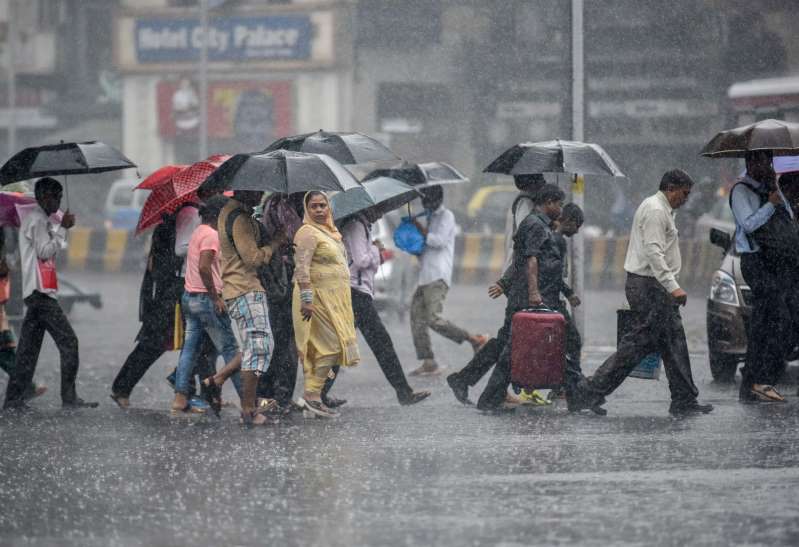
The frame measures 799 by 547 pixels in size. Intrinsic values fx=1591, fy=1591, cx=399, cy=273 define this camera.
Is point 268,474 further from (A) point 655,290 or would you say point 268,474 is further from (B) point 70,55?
(B) point 70,55

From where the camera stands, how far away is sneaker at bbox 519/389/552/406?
34.0 ft

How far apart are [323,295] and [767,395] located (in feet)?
9.55

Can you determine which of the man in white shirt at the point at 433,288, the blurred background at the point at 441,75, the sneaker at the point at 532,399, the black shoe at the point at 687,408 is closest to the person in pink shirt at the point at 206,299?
the sneaker at the point at 532,399

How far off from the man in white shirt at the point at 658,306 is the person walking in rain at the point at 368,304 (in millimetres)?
1344

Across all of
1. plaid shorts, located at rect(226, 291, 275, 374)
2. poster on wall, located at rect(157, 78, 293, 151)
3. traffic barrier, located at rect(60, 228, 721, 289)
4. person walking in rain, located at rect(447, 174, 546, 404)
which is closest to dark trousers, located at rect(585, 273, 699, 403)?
person walking in rain, located at rect(447, 174, 546, 404)

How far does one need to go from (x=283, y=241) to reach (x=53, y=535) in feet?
11.9

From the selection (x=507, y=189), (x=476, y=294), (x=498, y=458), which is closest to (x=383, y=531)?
(x=498, y=458)

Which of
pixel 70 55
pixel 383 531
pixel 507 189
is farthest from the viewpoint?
pixel 70 55

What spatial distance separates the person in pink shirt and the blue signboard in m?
30.9

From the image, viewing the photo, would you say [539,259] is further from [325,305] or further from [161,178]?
[161,178]

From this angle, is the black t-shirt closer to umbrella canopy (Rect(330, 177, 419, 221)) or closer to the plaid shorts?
umbrella canopy (Rect(330, 177, 419, 221))

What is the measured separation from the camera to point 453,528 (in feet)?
20.6

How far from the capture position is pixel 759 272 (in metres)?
10.0

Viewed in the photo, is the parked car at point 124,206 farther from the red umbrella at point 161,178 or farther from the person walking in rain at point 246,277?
the person walking in rain at point 246,277
